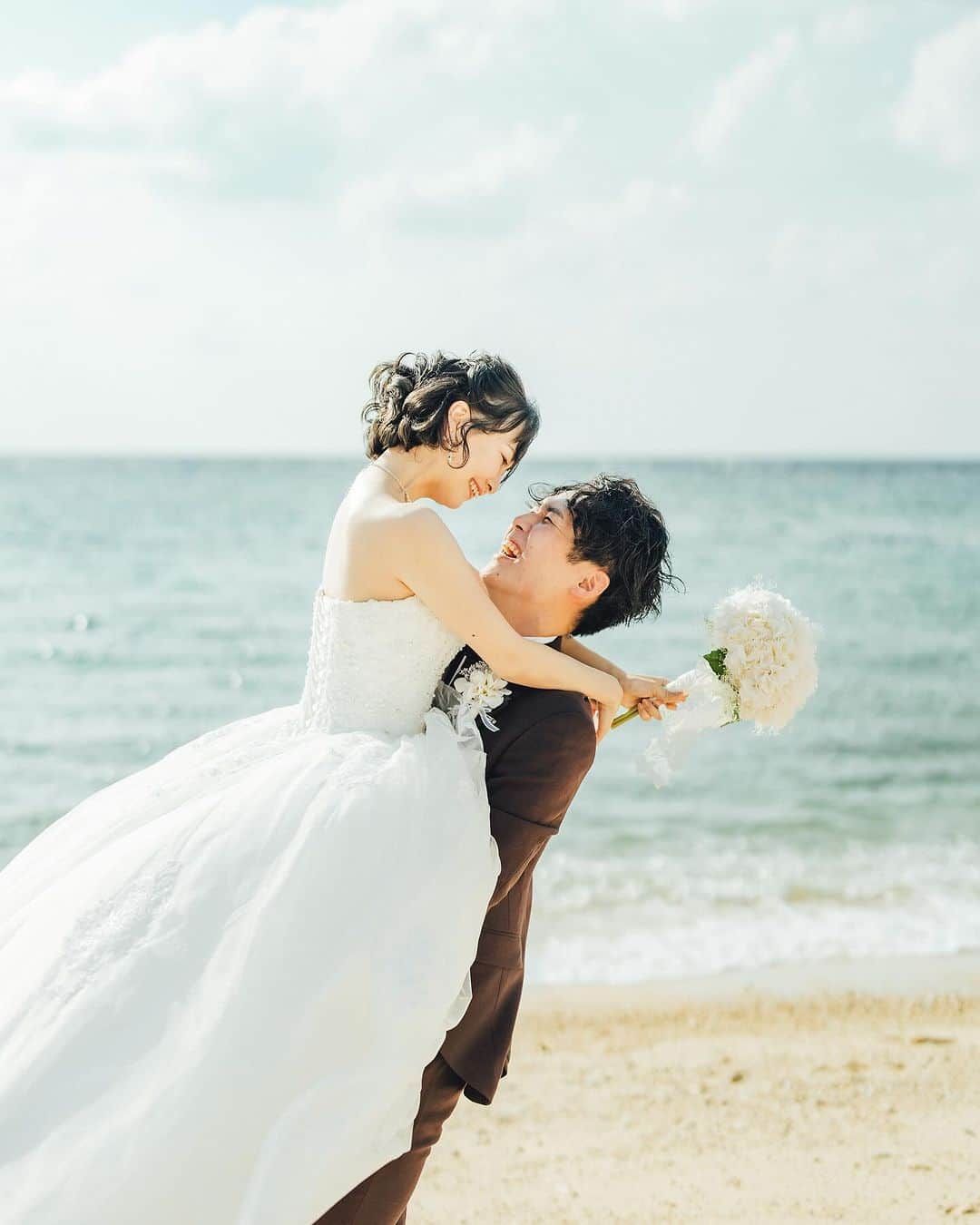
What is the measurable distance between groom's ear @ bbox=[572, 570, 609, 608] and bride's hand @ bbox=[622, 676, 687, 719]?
0.27m

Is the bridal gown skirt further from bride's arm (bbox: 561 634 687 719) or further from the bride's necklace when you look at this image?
the bride's necklace

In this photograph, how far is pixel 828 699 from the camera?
53.6 feet

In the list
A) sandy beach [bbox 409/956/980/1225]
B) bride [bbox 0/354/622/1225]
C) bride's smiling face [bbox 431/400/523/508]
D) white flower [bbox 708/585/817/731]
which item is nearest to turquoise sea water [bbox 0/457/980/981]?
sandy beach [bbox 409/956/980/1225]

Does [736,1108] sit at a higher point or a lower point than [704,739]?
lower

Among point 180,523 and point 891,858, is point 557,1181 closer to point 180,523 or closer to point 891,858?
point 891,858

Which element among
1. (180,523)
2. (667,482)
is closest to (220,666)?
(180,523)

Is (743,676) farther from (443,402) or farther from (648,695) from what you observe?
(443,402)

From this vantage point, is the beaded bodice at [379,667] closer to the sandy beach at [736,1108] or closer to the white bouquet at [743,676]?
the white bouquet at [743,676]

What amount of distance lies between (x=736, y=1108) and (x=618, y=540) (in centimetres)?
330

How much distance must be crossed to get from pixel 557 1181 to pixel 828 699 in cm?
1222

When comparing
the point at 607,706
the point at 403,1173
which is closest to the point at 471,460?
the point at 607,706

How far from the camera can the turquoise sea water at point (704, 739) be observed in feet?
27.1

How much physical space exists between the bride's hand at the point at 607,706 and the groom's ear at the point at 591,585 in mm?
249

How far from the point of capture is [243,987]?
272cm
